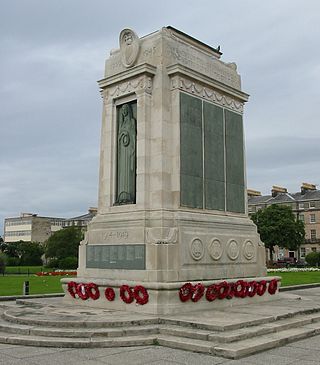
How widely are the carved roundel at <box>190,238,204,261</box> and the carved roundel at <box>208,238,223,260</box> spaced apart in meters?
0.40

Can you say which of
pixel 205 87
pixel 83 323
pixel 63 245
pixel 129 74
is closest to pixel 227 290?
pixel 83 323

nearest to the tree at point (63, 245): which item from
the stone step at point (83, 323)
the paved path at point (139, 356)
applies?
the stone step at point (83, 323)

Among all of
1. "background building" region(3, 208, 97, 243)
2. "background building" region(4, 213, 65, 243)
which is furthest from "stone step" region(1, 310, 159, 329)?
"background building" region(4, 213, 65, 243)

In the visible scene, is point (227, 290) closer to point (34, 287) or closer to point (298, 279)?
point (34, 287)

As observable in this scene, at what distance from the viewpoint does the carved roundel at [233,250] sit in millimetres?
15469

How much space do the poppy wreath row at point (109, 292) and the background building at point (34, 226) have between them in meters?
116

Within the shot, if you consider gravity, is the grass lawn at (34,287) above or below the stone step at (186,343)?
above

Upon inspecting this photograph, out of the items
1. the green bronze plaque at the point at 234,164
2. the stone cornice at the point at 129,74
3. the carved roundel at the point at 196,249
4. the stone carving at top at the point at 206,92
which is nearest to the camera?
the carved roundel at the point at 196,249

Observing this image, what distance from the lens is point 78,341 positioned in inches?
394

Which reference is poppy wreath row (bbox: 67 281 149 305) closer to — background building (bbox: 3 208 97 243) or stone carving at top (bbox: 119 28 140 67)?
stone carving at top (bbox: 119 28 140 67)

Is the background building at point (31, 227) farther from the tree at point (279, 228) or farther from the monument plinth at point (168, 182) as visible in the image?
the monument plinth at point (168, 182)

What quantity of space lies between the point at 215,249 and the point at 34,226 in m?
124

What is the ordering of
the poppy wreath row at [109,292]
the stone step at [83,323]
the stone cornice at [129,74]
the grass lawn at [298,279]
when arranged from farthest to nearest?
the grass lawn at [298,279], the stone cornice at [129,74], the poppy wreath row at [109,292], the stone step at [83,323]

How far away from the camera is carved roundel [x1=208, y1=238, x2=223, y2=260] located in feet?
48.4
